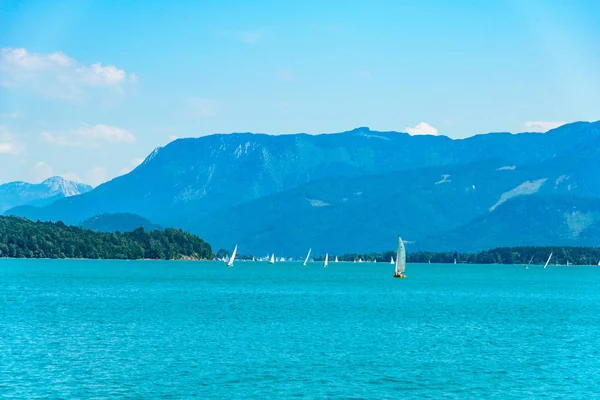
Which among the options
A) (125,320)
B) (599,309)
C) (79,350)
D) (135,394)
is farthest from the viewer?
(599,309)

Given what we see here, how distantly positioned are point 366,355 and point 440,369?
837 centimetres

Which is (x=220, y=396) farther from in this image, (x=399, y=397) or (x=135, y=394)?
(x=399, y=397)

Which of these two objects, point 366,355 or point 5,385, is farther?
point 366,355

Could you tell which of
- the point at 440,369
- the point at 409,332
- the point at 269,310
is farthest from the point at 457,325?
the point at 440,369

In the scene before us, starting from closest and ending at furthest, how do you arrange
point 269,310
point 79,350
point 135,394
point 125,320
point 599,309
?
point 135,394 → point 79,350 → point 125,320 → point 269,310 → point 599,309

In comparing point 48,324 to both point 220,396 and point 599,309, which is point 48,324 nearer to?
point 220,396

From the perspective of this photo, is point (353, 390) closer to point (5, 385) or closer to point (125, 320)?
point (5, 385)

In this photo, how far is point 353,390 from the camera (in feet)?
194

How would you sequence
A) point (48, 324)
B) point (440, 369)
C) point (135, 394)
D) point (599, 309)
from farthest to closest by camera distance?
point (599, 309) < point (48, 324) < point (440, 369) < point (135, 394)

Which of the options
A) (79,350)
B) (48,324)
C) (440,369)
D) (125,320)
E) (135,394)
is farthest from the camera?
(125,320)

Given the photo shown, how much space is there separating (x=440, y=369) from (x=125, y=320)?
146 feet

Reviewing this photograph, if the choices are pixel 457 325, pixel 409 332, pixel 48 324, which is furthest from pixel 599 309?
pixel 48 324

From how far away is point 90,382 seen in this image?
59844 millimetres

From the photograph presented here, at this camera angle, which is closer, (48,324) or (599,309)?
(48,324)
